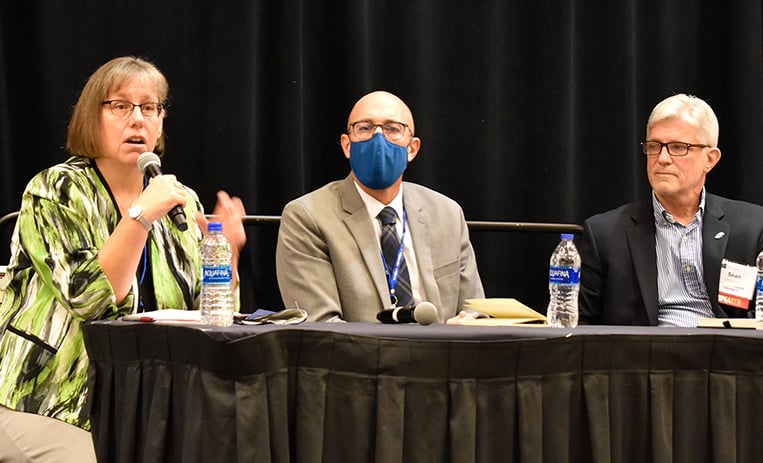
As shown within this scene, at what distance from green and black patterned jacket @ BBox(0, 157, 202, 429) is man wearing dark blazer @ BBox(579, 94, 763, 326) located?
1468 mm

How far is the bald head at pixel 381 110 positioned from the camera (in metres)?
3.24

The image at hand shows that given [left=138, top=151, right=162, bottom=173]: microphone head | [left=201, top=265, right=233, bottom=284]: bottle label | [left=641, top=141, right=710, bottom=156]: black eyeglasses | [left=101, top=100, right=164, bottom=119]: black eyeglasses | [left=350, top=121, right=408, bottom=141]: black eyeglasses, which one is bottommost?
[left=201, top=265, right=233, bottom=284]: bottle label

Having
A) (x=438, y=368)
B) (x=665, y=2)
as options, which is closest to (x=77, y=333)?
(x=438, y=368)

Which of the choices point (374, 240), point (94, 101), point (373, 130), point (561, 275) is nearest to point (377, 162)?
point (373, 130)

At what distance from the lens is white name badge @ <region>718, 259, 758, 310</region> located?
274cm

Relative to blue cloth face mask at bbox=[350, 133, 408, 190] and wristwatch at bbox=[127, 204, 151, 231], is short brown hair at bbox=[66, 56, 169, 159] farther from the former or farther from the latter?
blue cloth face mask at bbox=[350, 133, 408, 190]

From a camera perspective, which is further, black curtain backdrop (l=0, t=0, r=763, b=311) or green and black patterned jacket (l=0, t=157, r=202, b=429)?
black curtain backdrop (l=0, t=0, r=763, b=311)

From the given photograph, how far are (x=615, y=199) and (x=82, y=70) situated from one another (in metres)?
2.26

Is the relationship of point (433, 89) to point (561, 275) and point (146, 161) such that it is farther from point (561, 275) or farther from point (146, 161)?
point (146, 161)

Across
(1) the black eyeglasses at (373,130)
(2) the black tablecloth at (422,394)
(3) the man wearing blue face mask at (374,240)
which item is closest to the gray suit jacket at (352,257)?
(3) the man wearing blue face mask at (374,240)

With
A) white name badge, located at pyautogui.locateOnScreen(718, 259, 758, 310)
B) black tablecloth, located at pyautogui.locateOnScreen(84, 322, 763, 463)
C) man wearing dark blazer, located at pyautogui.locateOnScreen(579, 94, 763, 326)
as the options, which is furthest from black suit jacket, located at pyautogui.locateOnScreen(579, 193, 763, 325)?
black tablecloth, located at pyautogui.locateOnScreen(84, 322, 763, 463)

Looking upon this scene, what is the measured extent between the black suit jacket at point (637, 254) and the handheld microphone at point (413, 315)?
970 mm

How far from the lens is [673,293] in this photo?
319 cm

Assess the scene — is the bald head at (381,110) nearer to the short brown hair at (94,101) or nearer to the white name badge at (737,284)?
the short brown hair at (94,101)
